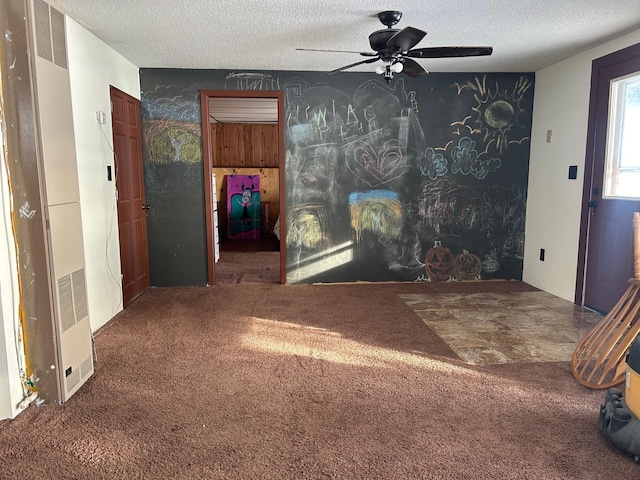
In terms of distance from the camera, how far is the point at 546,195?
463cm

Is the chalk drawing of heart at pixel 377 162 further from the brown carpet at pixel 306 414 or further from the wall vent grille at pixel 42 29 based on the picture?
the wall vent grille at pixel 42 29

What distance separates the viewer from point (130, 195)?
422 centimetres

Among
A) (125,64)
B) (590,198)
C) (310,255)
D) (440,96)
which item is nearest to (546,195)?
(590,198)

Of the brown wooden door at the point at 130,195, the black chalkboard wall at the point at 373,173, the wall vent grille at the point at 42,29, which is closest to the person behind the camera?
the wall vent grille at the point at 42,29

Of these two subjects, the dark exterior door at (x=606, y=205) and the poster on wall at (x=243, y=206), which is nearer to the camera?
the dark exterior door at (x=606, y=205)

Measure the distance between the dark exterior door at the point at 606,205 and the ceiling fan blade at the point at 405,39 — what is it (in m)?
1.93

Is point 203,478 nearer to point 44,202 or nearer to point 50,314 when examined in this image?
point 50,314

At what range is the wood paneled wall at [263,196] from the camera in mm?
8273

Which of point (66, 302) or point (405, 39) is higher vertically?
point (405, 39)

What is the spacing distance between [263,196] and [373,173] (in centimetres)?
385

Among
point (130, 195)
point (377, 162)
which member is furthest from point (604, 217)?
point (130, 195)

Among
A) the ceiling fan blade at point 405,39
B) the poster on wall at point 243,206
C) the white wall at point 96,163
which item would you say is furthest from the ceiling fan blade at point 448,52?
the poster on wall at point 243,206

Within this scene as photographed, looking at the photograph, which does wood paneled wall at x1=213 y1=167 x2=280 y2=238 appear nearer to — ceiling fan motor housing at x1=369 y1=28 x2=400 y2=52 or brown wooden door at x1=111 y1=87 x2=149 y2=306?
brown wooden door at x1=111 y1=87 x2=149 y2=306

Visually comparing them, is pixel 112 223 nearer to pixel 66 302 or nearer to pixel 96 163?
pixel 96 163
